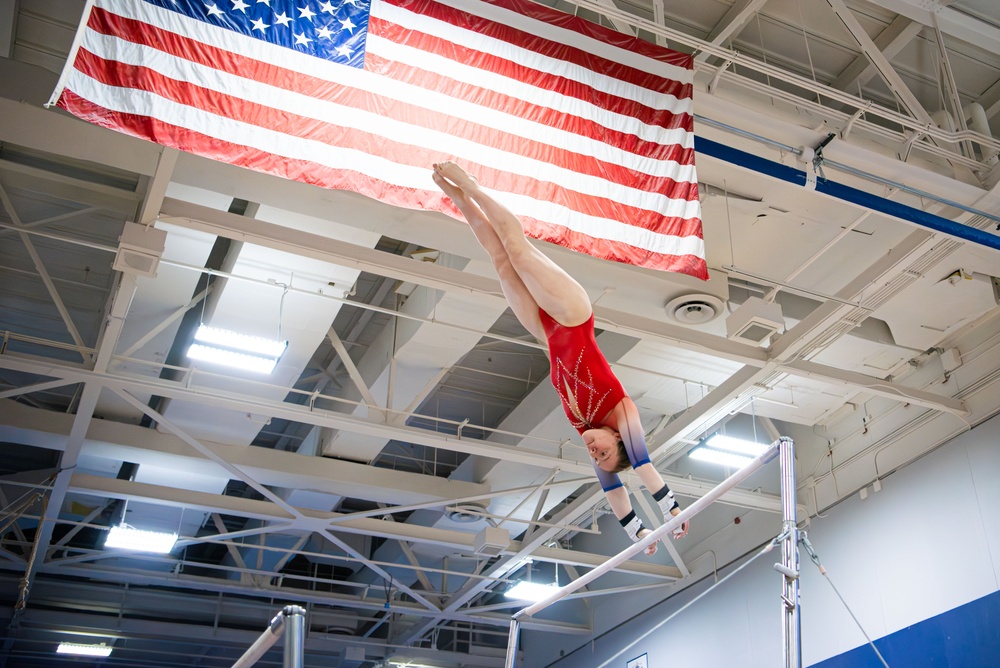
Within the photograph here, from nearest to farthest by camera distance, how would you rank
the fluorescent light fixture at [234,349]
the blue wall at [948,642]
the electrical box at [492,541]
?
the fluorescent light fixture at [234,349], the blue wall at [948,642], the electrical box at [492,541]

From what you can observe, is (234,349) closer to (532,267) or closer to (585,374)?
(532,267)

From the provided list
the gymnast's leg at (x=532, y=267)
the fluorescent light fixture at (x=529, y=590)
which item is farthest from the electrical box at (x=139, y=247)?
the fluorescent light fixture at (x=529, y=590)

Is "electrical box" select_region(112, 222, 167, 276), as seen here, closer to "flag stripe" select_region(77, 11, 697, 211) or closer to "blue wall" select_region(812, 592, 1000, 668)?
"flag stripe" select_region(77, 11, 697, 211)

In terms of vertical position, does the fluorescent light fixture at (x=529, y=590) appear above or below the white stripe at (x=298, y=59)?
below

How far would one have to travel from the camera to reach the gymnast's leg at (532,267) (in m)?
5.86

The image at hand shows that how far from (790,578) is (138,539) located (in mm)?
11414

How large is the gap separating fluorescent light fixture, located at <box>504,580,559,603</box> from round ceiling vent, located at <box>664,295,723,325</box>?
682 centimetres

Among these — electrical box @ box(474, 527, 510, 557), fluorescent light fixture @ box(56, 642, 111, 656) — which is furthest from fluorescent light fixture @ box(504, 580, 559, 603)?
fluorescent light fixture @ box(56, 642, 111, 656)

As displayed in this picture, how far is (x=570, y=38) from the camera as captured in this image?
7523mm

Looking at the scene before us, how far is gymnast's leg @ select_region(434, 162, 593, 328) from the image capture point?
5.86m

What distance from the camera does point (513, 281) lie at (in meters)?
6.26

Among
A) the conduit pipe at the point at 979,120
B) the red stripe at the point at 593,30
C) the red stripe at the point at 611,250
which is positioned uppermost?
the conduit pipe at the point at 979,120

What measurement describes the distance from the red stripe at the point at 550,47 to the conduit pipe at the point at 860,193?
73 centimetres

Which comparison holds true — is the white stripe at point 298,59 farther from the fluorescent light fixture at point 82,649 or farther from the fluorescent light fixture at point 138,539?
the fluorescent light fixture at point 82,649
